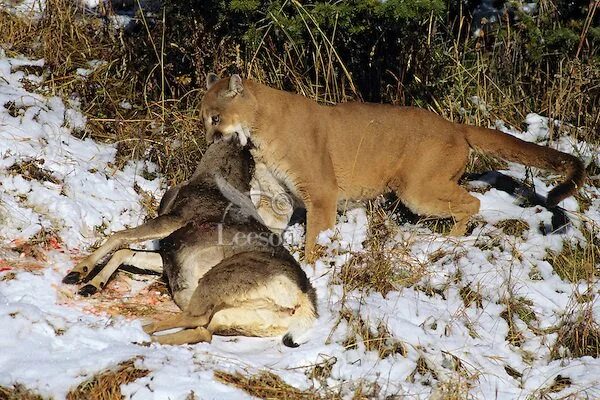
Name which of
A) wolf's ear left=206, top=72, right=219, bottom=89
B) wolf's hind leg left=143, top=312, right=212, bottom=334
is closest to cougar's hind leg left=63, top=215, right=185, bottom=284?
wolf's hind leg left=143, top=312, right=212, bottom=334

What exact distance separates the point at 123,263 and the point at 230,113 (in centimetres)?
165

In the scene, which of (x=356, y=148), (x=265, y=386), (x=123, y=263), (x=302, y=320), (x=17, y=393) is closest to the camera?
(x=17, y=393)

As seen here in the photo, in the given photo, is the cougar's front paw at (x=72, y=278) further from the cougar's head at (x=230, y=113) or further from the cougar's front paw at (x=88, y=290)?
the cougar's head at (x=230, y=113)

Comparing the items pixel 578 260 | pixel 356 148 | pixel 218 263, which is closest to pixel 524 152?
pixel 578 260

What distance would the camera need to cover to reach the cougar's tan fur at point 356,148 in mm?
7199

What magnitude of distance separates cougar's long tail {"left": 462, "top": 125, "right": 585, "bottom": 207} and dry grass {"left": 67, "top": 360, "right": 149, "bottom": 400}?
392 centimetres

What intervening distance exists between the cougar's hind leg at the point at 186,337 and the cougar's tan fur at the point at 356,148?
6.05 feet

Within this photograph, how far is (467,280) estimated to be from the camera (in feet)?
21.5

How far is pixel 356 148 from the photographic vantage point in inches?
297

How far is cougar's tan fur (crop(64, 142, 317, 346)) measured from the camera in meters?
5.47

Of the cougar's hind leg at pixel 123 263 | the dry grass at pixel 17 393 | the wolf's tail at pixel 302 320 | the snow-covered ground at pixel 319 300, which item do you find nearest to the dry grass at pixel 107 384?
the snow-covered ground at pixel 319 300

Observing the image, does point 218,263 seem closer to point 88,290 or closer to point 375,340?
point 88,290

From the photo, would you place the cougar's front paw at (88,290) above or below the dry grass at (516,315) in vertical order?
above

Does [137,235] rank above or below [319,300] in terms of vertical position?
above
